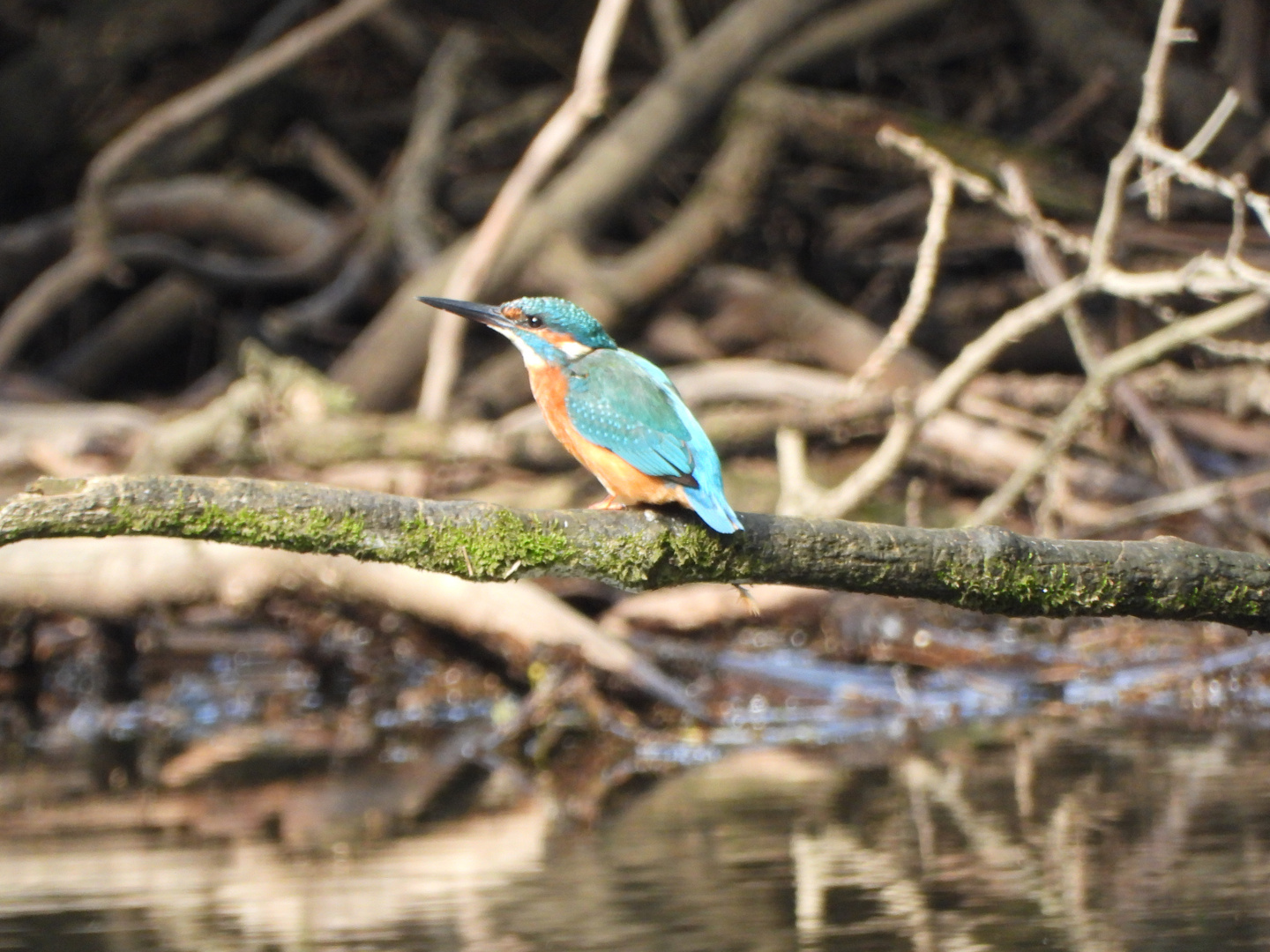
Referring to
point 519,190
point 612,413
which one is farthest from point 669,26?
point 612,413

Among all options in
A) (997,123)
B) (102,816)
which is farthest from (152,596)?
(997,123)

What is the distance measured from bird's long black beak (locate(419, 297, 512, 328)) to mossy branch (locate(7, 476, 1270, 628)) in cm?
66

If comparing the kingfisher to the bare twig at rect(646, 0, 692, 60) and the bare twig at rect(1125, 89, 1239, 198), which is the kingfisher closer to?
the bare twig at rect(1125, 89, 1239, 198)

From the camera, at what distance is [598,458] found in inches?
99.4

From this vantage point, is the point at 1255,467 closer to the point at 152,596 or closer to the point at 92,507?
the point at 152,596

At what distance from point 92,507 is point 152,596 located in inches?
119

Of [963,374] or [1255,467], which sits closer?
[963,374]

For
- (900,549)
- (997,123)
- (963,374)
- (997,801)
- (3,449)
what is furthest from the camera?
(997,123)

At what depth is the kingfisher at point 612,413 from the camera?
2.37 m

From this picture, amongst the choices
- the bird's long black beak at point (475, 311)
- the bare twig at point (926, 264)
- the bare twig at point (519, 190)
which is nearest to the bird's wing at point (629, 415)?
the bird's long black beak at point (475, 311)

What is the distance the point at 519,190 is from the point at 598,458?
3489mm

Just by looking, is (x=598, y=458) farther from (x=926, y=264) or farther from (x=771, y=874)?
(x=926, y=264)

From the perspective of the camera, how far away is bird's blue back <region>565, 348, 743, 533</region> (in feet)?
7.61

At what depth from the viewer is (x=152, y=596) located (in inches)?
193
